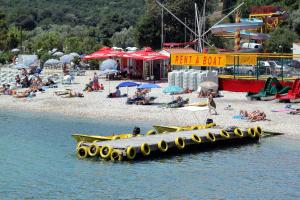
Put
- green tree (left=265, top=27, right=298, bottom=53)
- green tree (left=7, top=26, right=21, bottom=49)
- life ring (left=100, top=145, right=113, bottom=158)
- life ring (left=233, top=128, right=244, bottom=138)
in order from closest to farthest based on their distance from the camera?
life ring (left=100, top=145, right=113, bottom=158) → life ring (left=233, top=128, right=244, bottom=138) → green tree (left=265, top=27, right=298, bottom=53) → green tree (left=7, top=26, right=21, bottom=49)

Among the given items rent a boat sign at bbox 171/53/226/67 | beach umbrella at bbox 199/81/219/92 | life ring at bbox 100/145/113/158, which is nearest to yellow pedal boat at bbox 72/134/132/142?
life ring at bbox 100/145/113/158

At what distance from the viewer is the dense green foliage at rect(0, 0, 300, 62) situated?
8744cm

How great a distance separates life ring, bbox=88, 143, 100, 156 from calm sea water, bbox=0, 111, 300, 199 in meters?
0.60

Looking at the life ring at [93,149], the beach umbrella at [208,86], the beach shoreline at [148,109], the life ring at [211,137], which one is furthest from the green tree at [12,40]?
the life ring at [93,149]

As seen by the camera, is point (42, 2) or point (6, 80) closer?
point (6, 80)

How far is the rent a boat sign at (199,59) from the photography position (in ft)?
168

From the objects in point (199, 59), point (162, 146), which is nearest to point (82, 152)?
point (162, 146)

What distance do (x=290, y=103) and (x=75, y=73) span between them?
31.7 m

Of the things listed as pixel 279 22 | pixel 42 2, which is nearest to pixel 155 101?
pixel 279 22

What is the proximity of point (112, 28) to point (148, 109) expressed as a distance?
93.1 metres

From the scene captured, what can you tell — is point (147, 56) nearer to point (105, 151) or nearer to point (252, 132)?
point (252, 132)

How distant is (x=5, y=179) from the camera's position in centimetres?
2770

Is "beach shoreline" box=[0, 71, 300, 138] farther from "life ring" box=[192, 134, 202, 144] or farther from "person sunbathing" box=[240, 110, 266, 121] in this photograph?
"life ring" box=[192, 134, 202, 144]

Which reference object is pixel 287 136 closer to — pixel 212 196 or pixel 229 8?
pixel 212 196
